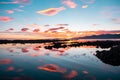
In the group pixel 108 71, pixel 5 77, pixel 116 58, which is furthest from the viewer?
pixel 116 58

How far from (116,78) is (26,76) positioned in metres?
8.18

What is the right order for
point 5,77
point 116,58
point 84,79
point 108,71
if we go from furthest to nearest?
point 116,58 < point 108,71 < point 5,77 < point 84,79

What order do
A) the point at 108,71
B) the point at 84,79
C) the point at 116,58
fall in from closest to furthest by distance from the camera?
the point at 84,79, the point at 108,71, the point at 116,58

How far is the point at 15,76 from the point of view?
53.3ft

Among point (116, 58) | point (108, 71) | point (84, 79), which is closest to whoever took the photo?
point (84, 79)

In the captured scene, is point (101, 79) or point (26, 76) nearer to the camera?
point (101, 79)

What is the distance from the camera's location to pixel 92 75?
16281mm

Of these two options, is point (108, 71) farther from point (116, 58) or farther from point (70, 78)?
point (116, 58)

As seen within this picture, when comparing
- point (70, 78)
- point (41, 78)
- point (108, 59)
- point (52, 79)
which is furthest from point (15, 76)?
point (108, 59)

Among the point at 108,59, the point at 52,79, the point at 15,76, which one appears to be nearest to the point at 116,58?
the point at 108,59

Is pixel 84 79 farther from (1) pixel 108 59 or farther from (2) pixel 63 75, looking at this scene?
(1) pixel 108 59

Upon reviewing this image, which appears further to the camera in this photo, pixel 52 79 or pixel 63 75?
pixel 63 75

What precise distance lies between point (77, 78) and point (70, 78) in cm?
62

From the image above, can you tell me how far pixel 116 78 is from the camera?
50.2 ft
